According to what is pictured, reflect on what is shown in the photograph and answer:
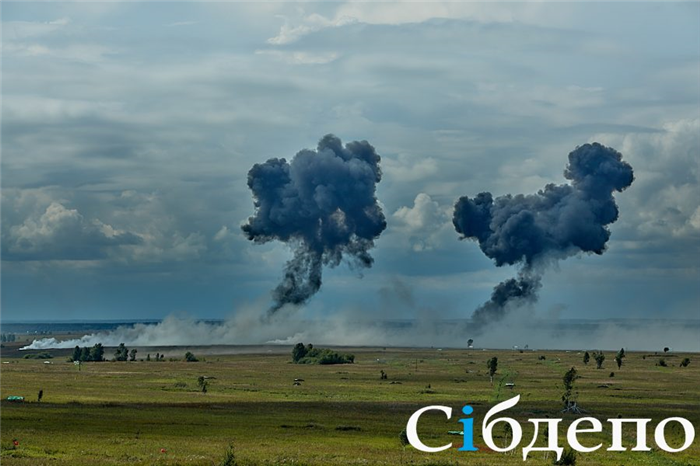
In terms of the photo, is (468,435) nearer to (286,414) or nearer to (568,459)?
(568,459)

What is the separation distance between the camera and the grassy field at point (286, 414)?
8212 cm

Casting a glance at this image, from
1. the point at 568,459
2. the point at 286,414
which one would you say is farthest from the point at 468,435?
the point at 286,414

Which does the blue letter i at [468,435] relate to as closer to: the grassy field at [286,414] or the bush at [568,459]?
the grassy field at [286,414]

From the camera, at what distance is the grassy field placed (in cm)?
8212

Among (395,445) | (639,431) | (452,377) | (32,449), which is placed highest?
(452,377)

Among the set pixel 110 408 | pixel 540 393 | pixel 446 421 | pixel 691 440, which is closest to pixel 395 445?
pixel 446 421

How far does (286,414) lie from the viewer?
388 ft

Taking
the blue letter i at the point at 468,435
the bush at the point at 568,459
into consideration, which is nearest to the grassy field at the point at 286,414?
the blue letter i at the point at 468,435

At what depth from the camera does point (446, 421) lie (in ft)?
366

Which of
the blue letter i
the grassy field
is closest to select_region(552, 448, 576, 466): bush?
the grassy field

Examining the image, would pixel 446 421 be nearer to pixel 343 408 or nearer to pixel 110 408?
pixel 343 408

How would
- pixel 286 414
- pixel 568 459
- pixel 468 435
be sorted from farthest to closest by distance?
pixel 286 414 < pixel 468 435 < pixel 568 459

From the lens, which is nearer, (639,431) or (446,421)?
(639,431)

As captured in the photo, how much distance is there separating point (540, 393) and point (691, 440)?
58.8 meters
